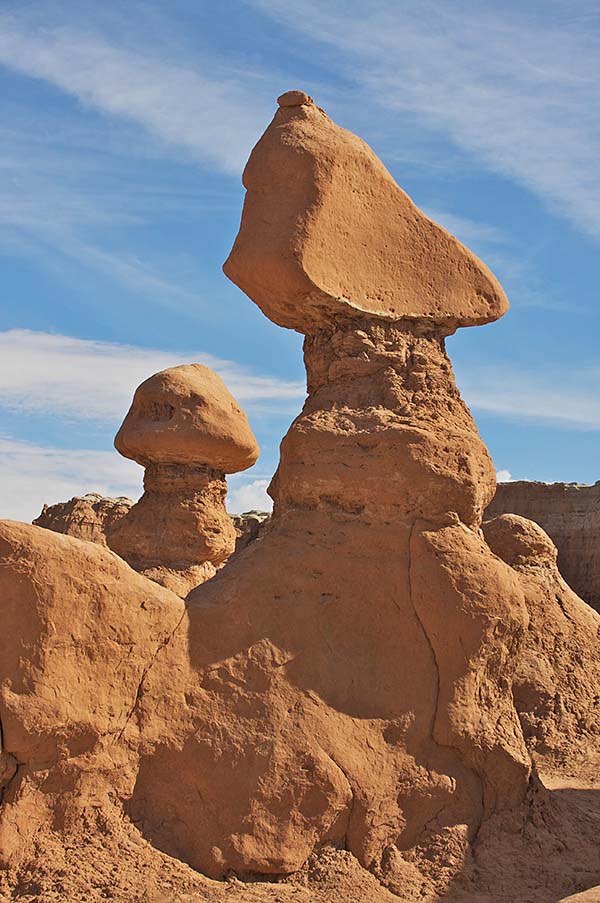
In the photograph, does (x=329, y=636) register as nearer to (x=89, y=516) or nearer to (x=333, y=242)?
(x=333, y=242)

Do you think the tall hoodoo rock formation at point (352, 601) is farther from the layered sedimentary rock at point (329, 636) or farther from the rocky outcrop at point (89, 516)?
the rocky outcrop at point (89, 516)

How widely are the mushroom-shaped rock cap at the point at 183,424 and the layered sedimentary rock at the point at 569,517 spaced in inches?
379

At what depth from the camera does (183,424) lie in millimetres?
11781

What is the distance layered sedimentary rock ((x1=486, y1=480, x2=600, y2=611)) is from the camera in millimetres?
19797

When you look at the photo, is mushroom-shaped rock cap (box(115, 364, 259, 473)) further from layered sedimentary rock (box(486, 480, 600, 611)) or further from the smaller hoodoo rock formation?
layered sedimentary rock (box(486, 480, 600, 611))

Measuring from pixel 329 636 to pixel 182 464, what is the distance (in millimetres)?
6340

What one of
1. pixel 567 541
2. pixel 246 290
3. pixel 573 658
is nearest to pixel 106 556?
pixel 246 290

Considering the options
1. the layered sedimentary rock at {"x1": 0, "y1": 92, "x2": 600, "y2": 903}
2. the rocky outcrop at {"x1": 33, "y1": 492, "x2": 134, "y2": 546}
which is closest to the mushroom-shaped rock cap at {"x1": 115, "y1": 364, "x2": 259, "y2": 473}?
the layered sedimentary rock at {"x1": 0, "y1": 92, "x2": 600, "y2": 903}

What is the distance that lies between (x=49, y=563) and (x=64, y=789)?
1057 millimetres

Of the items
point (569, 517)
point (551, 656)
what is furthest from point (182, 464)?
point (569, 517)

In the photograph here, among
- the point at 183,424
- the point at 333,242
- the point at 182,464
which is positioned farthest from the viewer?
the point at 182,464

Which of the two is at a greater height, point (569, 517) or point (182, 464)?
point (569, 517)

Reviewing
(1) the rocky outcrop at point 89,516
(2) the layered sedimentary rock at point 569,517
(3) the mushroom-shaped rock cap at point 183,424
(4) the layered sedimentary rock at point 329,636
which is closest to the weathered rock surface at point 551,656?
(4) the layered sedimentary rock at point 329,636

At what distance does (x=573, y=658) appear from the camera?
988 cm
